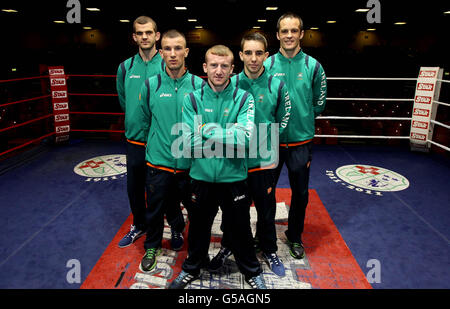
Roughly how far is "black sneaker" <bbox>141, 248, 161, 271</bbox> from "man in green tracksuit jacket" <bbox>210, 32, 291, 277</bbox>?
0.42 m

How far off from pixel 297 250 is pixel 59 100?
14.5 feet

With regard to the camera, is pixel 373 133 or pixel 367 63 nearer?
pixel 373 133

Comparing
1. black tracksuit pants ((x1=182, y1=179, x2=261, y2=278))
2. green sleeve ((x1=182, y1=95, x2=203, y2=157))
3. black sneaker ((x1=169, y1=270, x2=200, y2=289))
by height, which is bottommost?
black sneaker ((x1=169, y1=270, x2=200, y2=289))

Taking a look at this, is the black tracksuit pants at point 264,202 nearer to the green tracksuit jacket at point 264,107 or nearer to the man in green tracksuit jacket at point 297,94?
the green tracksuit jacket at point 264,107

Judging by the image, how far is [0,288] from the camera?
2059 millimetres

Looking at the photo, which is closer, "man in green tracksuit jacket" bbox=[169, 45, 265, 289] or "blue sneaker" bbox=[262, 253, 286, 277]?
"man in green tracksuit jacket" bbox=[169, 45, 265, 289]

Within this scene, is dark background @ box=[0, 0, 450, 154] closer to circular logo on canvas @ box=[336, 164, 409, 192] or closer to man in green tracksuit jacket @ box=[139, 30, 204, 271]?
circular logo on canvas @ box=[336, 164, 409, 192]

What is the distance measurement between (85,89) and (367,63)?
8249 mm

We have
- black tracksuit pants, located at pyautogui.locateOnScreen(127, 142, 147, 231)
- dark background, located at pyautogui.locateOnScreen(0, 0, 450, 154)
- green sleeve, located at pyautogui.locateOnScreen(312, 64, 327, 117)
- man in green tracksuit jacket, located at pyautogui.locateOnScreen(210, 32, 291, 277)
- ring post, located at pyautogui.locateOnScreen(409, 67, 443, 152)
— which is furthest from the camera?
dark background, located at pyautogui.locateOnScreen(0, 0, 450, 154)

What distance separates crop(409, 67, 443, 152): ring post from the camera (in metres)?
4.66

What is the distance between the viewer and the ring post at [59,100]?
16.4ft

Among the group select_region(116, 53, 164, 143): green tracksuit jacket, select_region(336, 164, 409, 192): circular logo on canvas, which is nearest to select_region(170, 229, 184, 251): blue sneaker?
select_region(116, 53, 164, 143): green tracksuit jacket
